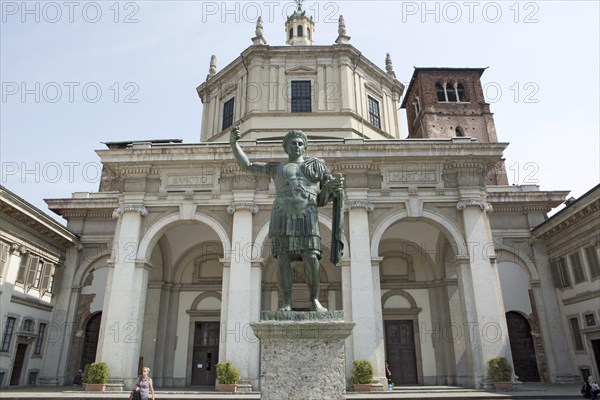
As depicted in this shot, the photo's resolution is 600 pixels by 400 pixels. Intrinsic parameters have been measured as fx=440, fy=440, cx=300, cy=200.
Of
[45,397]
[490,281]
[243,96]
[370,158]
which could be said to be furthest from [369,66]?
[45,397]

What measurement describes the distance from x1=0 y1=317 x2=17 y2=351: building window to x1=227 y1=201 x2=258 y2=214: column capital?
33.5 ft

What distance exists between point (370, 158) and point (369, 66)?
984 centimetres

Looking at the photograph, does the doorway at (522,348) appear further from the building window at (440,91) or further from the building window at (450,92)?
the building window at (440,91)

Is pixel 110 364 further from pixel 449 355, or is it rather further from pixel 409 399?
pixel 449 355

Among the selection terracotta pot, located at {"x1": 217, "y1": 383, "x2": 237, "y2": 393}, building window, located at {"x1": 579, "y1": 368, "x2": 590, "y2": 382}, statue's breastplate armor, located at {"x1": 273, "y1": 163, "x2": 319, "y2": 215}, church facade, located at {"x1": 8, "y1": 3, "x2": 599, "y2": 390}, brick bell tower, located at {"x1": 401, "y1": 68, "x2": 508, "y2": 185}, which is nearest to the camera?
statue's breastplate armor, located at {"x1": 273, "y1": 163, "x2": 319, "y2": 215}

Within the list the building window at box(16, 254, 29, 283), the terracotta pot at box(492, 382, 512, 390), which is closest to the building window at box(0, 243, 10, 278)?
the building window at box(16, 254, 29, 283)

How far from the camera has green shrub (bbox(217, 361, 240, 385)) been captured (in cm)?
1510

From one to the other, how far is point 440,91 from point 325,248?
2073cm

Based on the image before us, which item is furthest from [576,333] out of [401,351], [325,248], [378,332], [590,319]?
[325,248]

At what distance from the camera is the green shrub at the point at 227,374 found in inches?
595

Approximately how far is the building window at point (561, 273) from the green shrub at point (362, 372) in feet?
38.2

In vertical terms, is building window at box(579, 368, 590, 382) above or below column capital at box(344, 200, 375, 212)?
below

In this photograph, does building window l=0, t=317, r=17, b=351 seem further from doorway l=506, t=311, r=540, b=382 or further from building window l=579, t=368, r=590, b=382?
building window l=579, t=368, r=590, b=382

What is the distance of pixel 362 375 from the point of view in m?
15.0
